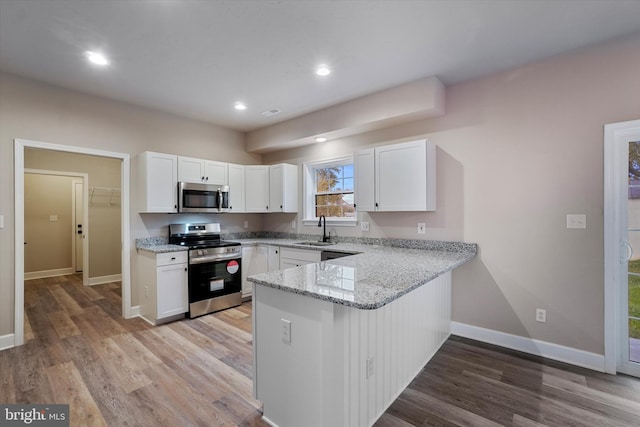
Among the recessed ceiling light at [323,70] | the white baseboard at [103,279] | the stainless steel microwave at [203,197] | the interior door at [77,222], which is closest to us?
the recessed ceiling light at [323,70]

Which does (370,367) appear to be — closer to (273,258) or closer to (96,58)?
(273,258)

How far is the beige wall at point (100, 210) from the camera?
5496mm

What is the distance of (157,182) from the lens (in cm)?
373

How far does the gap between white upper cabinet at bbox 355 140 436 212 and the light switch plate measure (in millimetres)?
1127

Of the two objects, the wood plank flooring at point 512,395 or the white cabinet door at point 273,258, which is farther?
the white cabinet door at point 273,258

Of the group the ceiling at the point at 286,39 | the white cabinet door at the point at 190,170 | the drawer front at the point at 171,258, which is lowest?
the drawer front at the point at 171,258

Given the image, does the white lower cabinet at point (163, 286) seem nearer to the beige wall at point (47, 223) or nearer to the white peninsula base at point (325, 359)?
the white peninsula base at point (325, 359)

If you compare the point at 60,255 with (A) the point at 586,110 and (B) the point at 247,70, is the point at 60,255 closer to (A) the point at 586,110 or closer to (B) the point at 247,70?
(B) the point at 247,70

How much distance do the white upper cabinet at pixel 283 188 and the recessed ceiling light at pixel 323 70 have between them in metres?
1.86

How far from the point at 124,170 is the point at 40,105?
0.98 meters

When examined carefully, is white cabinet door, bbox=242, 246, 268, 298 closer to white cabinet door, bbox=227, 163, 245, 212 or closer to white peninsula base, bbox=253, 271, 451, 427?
white cabinet door, bbox=227, 163, 245, 212

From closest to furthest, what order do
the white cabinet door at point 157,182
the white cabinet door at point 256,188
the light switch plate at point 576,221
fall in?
the light switch plate at point 576,221, the white cabinet door at point 157,182, the white cabinet door at point 256,188

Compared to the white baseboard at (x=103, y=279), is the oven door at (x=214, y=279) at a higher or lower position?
higher

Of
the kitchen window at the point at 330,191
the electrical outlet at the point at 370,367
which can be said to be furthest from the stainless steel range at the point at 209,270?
the electrical outlet at the point at 370,367
